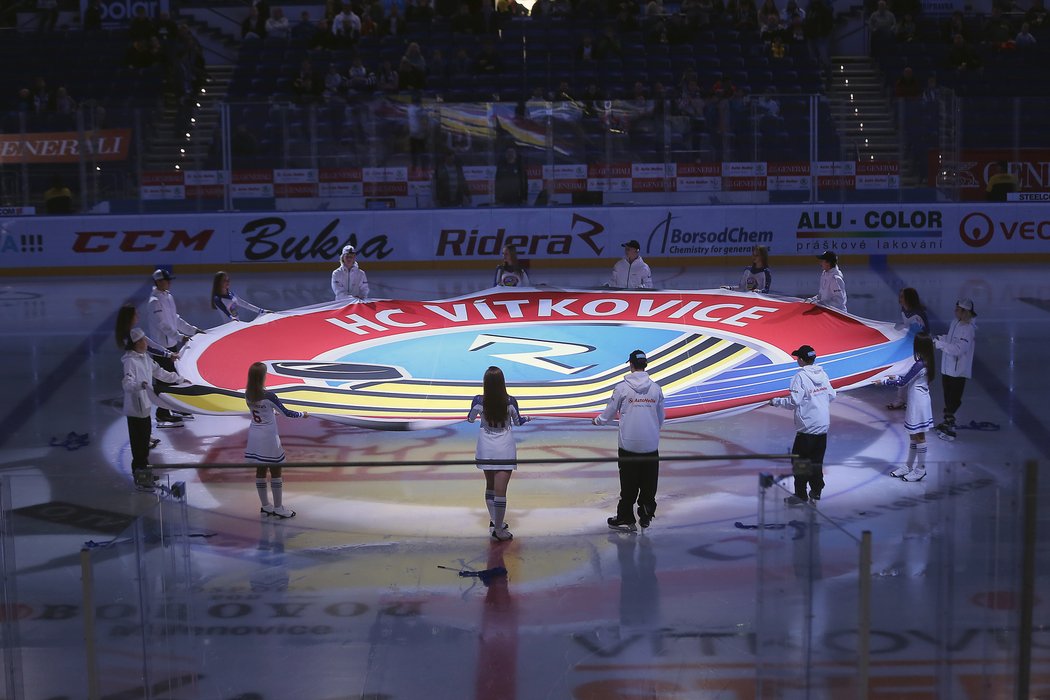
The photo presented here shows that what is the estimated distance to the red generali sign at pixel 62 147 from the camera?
78.3 ft

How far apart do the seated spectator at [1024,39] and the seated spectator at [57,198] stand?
21.1 meters

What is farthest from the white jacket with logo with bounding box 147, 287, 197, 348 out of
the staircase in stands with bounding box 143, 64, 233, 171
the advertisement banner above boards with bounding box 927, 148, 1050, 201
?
the advertisement banner above boards with bounding box 927, 148, 1050, 201

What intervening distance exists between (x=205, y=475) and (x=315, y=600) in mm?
1204

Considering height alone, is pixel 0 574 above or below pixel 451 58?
below

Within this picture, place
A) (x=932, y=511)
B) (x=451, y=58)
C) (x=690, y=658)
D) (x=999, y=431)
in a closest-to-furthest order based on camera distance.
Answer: (x=932, y=511) < (x=690, y=658) < (x=999, y=431) < (x=451, y=58)

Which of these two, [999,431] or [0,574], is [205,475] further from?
[999,431]

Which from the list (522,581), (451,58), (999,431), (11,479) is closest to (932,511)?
(522,581)

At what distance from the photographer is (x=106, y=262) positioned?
24.1 metres

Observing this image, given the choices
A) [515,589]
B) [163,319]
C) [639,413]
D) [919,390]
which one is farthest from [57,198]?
[515,589]

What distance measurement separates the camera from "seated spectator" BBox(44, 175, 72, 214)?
947 inches

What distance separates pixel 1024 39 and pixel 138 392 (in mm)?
25118

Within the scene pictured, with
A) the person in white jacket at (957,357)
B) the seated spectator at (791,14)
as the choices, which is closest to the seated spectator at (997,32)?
the seated spectator at (791,14)

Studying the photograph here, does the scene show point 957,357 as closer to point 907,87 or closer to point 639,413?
point 639,413

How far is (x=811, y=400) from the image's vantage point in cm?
961
